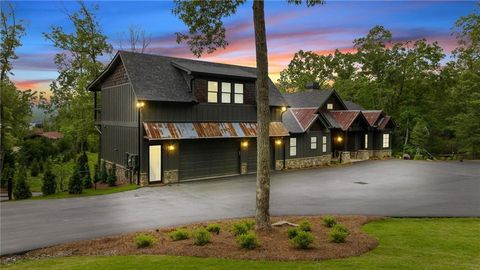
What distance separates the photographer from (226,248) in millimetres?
8719

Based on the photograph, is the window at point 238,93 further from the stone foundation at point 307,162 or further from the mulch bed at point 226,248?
the mulch bed at point 226,248

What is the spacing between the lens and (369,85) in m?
50.7

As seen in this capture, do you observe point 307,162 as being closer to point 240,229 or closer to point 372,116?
point 372,116

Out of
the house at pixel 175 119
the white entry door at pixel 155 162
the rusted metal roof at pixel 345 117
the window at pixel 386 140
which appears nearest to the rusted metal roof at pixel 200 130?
the house at pixel 175 119

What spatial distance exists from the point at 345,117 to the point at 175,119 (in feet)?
64.3

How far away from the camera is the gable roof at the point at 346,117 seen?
111 ft

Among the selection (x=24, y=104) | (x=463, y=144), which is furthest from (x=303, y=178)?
(x=463, y=144)

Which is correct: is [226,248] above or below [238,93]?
below

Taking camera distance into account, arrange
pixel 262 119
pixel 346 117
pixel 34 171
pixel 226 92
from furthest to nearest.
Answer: pixel 346 117 → pixel 34 171 → pixel 226 92 → pixel 262 119

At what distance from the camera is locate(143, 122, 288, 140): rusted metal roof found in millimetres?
20547

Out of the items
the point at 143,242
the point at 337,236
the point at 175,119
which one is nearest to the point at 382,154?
the point at 175,119

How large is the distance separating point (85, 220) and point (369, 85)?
46.2 meters

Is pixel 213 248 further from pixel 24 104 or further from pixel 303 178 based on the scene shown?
pixel 24 104

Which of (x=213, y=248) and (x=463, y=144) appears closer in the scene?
(x=213, y=248)
